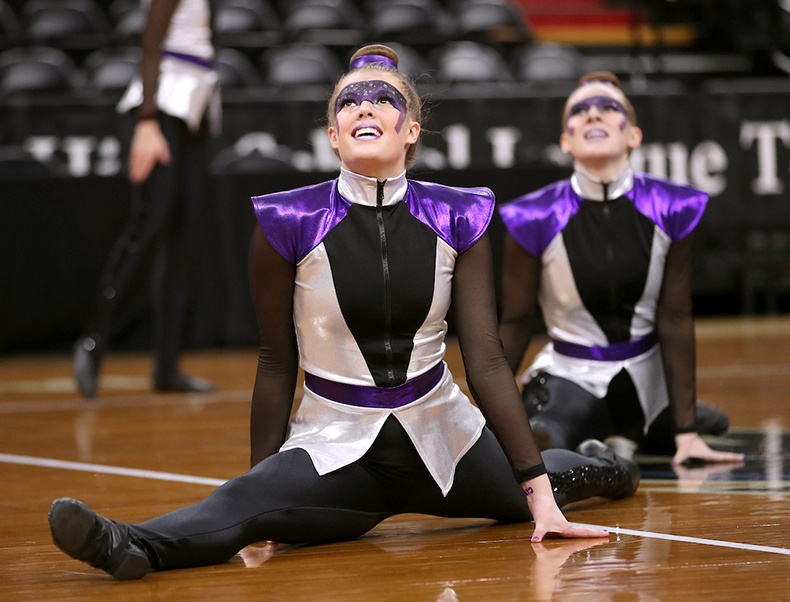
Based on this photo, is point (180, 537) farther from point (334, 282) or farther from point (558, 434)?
point (558, 434)

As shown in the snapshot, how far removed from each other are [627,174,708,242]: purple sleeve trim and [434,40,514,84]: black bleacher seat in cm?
487

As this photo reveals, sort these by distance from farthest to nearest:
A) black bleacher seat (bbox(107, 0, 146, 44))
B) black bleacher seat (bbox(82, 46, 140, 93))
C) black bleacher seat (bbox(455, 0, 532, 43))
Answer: black bleacher seat (bbox(455, 0, 532, 43)), black bleacher seat (bbox(107, 0, 146, 44)), black bleacher seat (bbox(82, 46, 140, 93))

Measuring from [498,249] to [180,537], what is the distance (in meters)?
4.73

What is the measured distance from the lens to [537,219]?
3209mm

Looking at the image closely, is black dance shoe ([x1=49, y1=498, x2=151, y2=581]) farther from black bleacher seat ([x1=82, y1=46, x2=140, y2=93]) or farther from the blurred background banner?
black bleacher seat ([x1=82, y1=46, x2=140, y2=93])

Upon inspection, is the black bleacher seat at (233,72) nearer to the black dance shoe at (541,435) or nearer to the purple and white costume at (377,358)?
the black dance shoe at (541,435)

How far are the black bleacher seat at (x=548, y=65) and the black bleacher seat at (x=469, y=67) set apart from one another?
12 cm

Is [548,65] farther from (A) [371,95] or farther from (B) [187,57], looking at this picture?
(A) [371,95]

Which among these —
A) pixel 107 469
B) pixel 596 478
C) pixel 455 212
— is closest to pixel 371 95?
pixel 455 212

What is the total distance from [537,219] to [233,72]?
497 cm

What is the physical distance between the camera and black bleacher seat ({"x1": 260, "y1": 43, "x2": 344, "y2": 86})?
25.9 ft

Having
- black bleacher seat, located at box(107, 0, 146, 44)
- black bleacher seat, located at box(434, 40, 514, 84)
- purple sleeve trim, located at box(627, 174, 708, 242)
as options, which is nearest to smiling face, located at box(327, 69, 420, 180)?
purple sleeve trim, located at box(627, 174, 708, 242)

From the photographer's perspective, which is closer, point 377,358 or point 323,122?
point 377,358

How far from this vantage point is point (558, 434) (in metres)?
2.96
